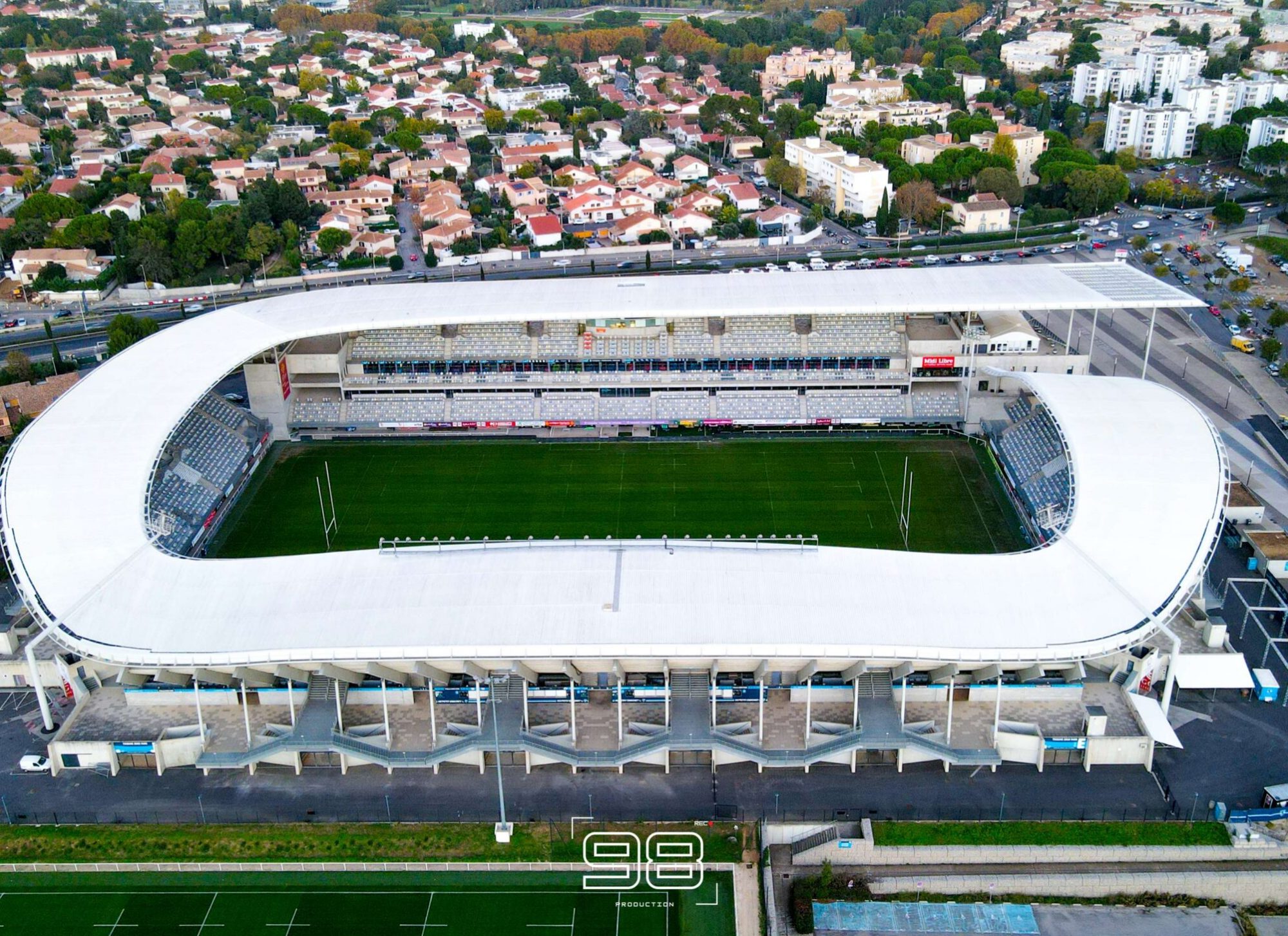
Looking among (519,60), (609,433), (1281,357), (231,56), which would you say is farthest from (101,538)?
(231,56)

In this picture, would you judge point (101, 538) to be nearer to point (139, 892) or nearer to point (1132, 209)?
point (139, 892)

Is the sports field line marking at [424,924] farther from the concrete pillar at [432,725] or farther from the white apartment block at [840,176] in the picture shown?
the white apartment block at [840,176]

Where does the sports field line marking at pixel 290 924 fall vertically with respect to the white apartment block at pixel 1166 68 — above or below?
below

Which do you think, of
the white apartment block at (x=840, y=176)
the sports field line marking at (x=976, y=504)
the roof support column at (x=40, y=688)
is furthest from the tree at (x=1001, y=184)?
the roof support column at (x=40, y=688)

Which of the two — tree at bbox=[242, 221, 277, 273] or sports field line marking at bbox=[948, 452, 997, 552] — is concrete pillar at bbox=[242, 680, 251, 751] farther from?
tree at bbox=[242, 221, 277, 273]

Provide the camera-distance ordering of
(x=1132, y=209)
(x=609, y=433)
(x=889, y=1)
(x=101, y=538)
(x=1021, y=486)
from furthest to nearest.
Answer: (x=889, y=1) < (x=1132, y=209) < (x=609, y=433) < (x=1021, y=486) < (x=101, y=538)

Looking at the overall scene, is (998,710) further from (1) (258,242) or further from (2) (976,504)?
(1) (258,242)

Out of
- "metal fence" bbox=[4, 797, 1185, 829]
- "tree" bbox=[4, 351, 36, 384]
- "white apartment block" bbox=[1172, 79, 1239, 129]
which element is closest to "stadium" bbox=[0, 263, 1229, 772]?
"metal fence" bbox=[4, 797, 1185, 829]
